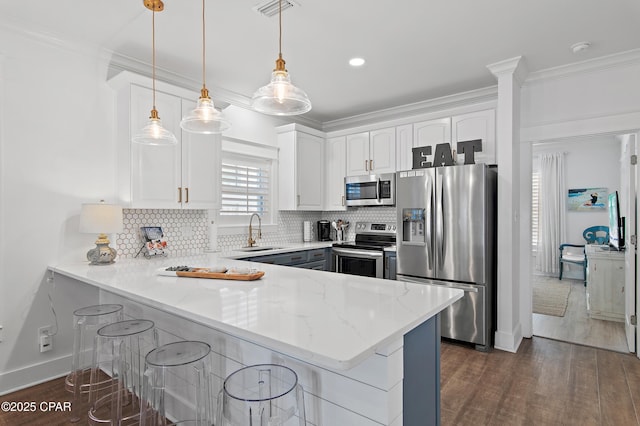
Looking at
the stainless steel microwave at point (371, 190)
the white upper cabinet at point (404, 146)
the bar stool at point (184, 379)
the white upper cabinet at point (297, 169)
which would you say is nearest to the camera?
the bar stool at point (184, 379)

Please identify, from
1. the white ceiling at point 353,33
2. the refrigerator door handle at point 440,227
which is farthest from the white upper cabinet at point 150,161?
the refrigerator door handle at point 440,227

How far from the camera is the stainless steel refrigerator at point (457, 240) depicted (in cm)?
322

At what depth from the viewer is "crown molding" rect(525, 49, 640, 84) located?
3041 millimetres

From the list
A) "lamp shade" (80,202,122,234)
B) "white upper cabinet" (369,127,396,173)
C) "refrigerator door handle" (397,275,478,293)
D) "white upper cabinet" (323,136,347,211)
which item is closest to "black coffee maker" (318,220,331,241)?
"white upper cabinet" (323,136,347,211)

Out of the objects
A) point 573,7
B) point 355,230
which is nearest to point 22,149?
point 355,230

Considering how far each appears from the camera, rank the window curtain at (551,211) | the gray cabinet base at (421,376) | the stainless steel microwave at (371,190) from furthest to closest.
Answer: the window curtain at (551,211) < the stainless steel microwave at (371,190) < the gray cabinet base at (421,376)

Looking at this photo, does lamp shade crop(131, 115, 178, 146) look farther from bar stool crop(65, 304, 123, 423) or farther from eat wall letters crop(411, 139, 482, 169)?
eat wall letters crop(411, 139, 482, 169)

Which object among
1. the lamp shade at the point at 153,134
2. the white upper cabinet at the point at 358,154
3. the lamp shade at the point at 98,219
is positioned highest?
the white upper cabinet at the point at 358,154

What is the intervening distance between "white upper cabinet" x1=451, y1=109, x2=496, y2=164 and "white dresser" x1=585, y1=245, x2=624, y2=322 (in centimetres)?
209

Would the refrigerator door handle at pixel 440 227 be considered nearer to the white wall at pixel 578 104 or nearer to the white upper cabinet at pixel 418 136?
the white upper cabinet at pixel 418 136

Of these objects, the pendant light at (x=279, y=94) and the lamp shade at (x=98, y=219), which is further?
the lamp shade at (x=98, y=219)

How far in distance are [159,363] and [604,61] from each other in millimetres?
4106

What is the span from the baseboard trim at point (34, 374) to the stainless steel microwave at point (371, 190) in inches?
130

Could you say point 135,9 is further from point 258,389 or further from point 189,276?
point 258,389
